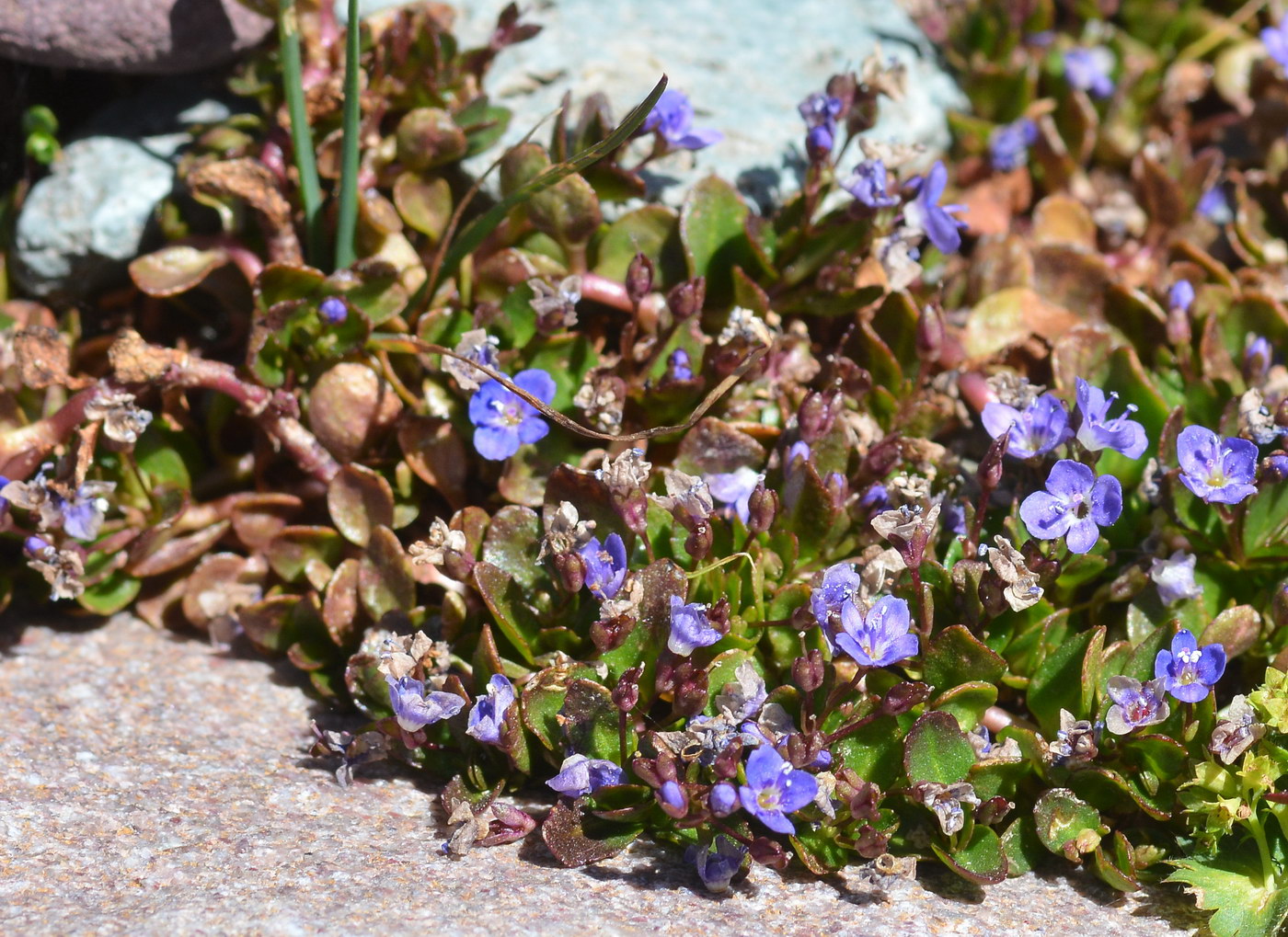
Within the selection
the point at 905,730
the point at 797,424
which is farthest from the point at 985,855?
the point at 797,424

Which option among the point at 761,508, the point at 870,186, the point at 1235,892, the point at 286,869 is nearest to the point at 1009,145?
the point at 870,186

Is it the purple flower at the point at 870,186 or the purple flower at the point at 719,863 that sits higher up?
the purple flower at the point at 870,186

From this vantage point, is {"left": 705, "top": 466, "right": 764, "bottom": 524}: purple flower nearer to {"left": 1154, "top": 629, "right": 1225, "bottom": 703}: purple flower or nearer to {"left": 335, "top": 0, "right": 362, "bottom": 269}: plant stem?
{"left": 1154, "top": 629, "right": 1225, "bottom": 703}: purple flower

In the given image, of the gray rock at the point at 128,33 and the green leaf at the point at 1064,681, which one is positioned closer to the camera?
the green leaf at the point at 1064,681

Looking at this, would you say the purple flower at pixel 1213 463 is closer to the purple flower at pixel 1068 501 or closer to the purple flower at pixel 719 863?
the purple flower at pixel 1068 501

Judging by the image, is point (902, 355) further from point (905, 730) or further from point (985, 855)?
point (985, 855)

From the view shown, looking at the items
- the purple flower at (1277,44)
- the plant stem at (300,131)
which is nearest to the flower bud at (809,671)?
the plant stem at (300,131)
